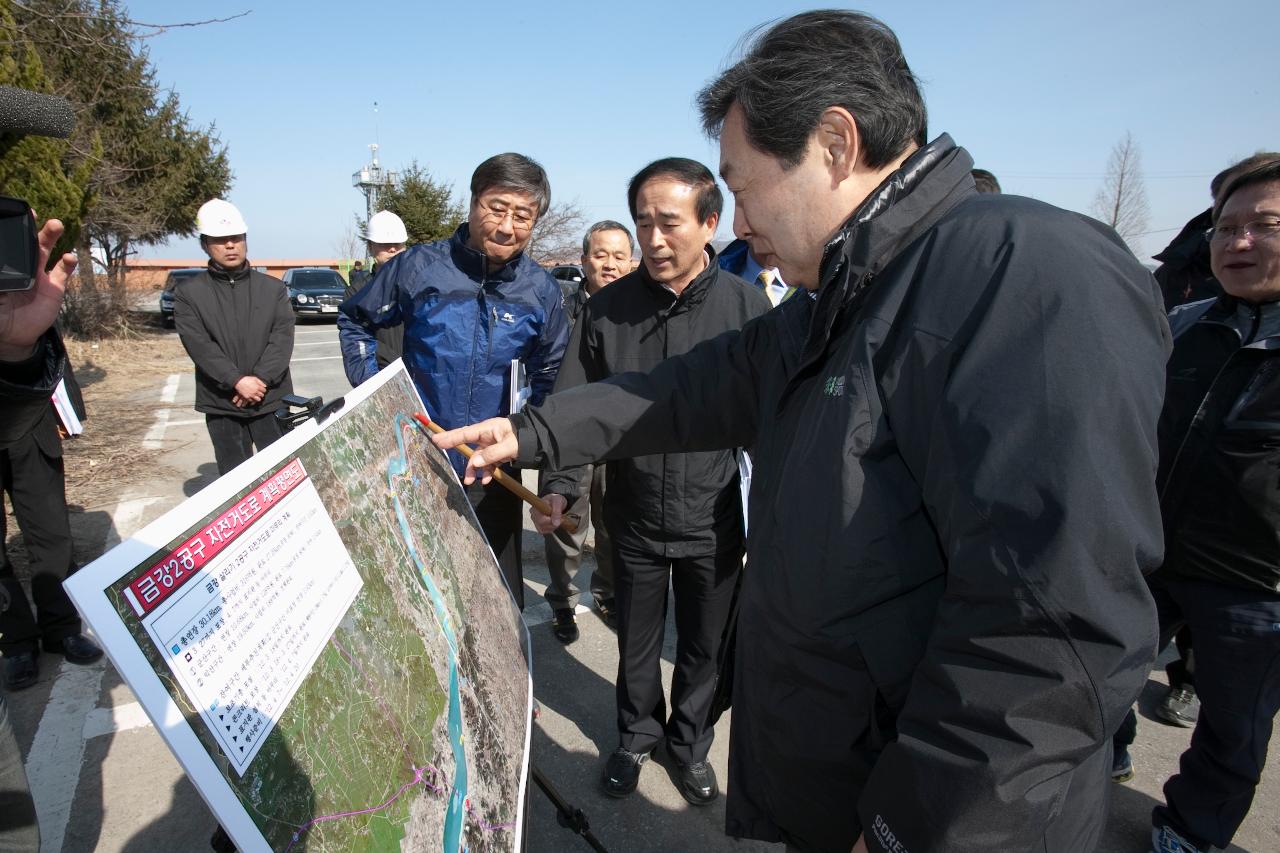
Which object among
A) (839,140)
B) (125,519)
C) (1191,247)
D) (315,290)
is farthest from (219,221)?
(315,290)

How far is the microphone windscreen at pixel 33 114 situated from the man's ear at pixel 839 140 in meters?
1.47

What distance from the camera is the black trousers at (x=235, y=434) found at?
15.0ft

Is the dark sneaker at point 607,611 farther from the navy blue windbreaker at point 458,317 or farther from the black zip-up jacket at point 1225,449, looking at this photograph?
the black zip-up jacket at point 1225,449

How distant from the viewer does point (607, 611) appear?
4109mm

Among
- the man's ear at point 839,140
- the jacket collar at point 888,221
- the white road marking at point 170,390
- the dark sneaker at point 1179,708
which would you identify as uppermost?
the man's ear at point 839,140

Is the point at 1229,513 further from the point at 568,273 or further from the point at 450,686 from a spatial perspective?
the point at 568,273

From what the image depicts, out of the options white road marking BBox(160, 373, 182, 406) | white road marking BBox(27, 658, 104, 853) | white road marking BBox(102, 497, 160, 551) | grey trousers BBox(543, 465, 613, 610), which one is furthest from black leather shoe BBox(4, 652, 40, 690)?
white road marking BBox(160, 373, 182, 406)

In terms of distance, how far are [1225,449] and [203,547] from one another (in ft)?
9.39

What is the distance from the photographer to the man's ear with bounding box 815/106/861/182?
3.99 ft

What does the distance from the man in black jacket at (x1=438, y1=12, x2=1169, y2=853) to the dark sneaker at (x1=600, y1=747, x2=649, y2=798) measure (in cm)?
124

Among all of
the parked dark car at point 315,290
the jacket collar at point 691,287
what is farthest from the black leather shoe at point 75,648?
the parked dark car at point 315,290

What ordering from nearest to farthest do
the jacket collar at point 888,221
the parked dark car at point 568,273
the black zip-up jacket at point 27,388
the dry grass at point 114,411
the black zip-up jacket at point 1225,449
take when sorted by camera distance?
1. the jacket collar at point 888,221
2. the black zip-up jacket at point 27,388
3. the black zip-up jacket at point 1225,449
4. the dry grass at point 114,411
5. the parked dark car at point 568,273

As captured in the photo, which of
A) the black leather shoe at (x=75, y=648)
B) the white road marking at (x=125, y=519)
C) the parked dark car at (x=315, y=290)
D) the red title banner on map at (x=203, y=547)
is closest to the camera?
the red title banner on map at (x=203, y=547)

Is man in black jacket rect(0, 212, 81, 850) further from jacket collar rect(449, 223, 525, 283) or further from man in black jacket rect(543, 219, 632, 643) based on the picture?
man in black jacket rect(543, 219, 632, 643)
